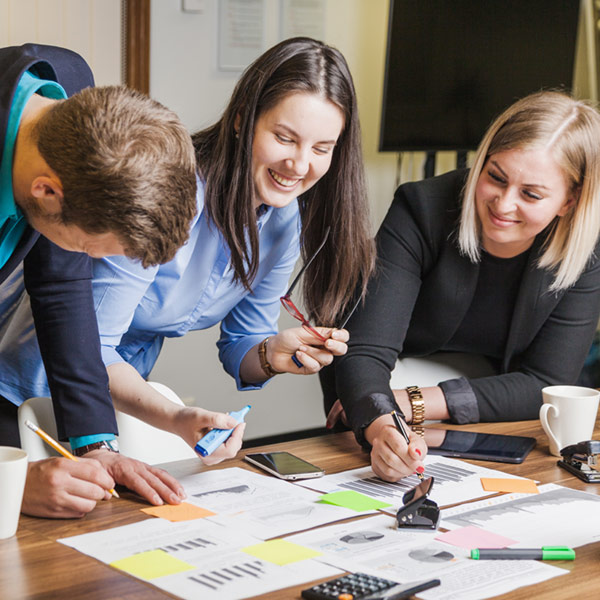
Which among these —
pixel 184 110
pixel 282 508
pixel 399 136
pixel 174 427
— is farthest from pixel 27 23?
pixel 282 508

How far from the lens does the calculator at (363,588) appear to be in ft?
3.16

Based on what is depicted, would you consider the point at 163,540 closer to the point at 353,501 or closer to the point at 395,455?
the point at 353,501

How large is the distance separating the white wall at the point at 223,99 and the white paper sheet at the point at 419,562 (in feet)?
8.20

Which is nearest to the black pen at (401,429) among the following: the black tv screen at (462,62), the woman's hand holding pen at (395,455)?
the woman's hand holding pen at (395,455)

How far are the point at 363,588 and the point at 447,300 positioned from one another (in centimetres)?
117

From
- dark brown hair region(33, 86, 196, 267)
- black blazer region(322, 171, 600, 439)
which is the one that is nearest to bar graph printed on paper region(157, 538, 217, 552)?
dark brown hair region(33, 86, 196, 267)

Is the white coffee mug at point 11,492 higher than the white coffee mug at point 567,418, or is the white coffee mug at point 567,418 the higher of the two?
the white coffee mug at point 11,492

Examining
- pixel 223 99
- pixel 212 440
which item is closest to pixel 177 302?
pixel 212 440

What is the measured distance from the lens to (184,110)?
3506 millimetres

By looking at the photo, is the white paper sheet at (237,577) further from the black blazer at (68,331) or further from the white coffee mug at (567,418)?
the white coffee mug at (567,418)

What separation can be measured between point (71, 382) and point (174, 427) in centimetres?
18

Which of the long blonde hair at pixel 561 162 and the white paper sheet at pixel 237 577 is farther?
the long blonde hair at pixel 561 162

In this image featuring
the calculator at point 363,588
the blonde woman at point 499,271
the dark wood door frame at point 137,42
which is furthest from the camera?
the dark wood door frame at point 137,42

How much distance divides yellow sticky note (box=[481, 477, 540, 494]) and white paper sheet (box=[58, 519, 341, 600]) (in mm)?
415
